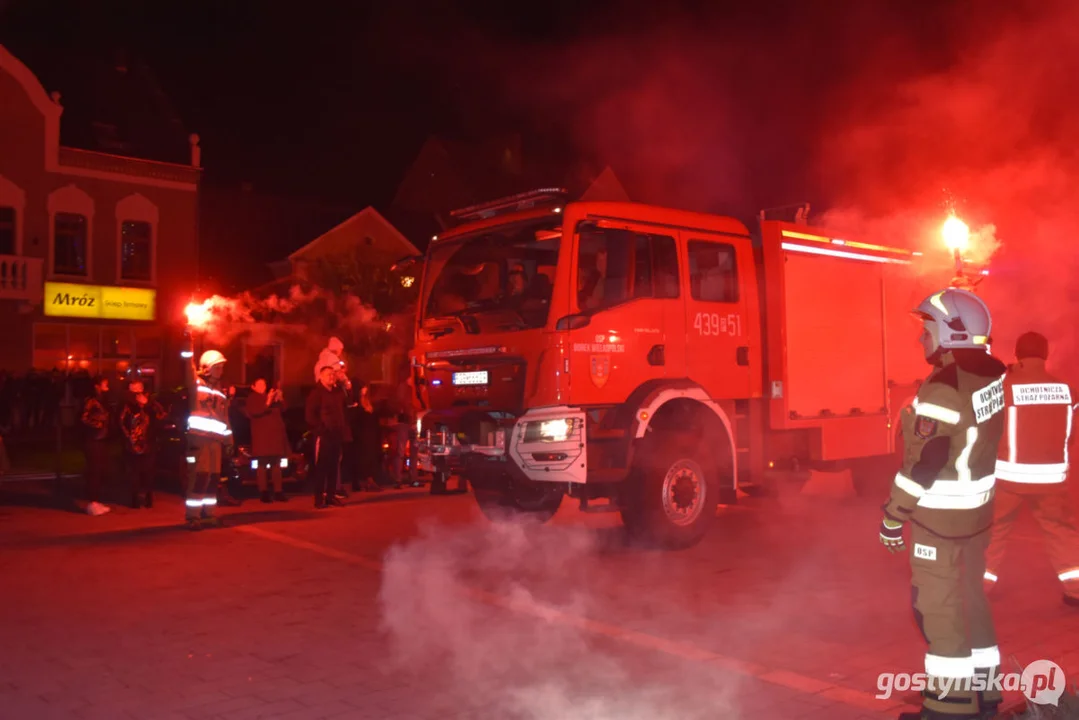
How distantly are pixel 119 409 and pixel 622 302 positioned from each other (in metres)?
6.85

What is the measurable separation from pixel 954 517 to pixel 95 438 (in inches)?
391

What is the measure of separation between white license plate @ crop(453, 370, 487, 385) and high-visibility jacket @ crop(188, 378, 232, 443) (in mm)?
2928

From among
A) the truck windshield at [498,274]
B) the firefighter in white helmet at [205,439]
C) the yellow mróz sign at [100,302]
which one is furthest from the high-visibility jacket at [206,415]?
the yellow mróz sign at [100,302]

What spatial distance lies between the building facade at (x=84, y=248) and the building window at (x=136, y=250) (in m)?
0.03

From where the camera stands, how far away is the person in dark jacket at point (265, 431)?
1211 cm

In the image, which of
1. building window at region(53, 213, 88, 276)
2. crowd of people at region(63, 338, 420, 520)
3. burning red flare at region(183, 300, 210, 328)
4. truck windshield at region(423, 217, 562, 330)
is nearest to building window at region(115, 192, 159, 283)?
building window at region(53, 213, 88, 276)

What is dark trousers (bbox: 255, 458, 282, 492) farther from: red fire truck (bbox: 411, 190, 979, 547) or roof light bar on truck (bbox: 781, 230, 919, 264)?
roof light bar on truck (bbox: 781, 230, 919, 264)

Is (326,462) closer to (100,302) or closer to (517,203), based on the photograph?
(517,203)

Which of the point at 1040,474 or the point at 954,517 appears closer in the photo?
the point at 954,517

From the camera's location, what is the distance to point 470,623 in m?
6.24

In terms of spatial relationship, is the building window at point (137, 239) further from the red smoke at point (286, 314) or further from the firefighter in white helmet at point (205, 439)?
the firefighter in white helmet at point (205, 439)

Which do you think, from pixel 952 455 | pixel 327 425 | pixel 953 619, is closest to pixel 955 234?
pixel 327 425

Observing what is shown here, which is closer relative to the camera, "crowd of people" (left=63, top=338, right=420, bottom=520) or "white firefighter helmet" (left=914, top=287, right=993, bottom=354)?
"white firefighter helmet" (left=914, top=287, right=993, bottom=354)

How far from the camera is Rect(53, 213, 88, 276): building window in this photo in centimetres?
2370
